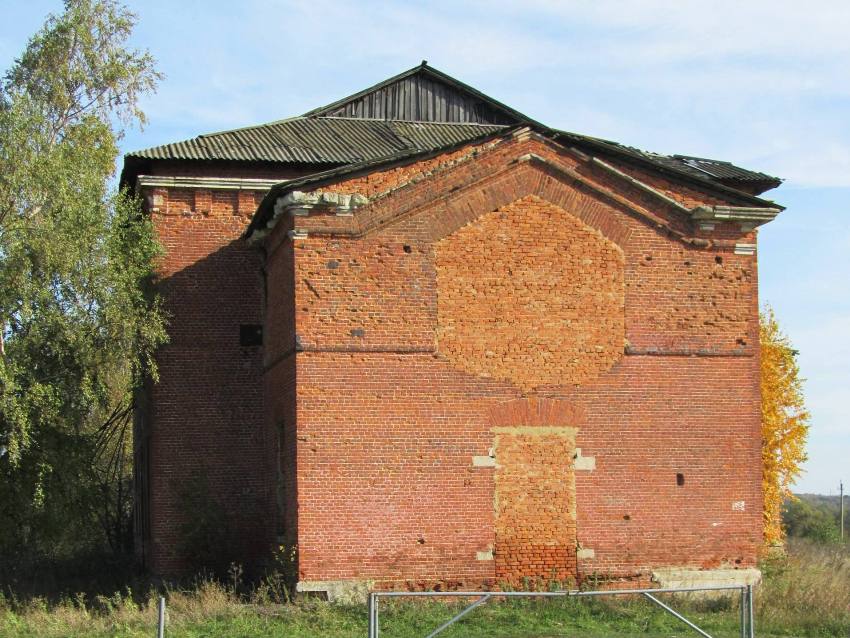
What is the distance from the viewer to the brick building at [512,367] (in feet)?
60.3

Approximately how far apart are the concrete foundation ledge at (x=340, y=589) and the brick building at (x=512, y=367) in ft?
0.12

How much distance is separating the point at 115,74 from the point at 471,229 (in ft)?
38.2

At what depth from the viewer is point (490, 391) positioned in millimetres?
18828

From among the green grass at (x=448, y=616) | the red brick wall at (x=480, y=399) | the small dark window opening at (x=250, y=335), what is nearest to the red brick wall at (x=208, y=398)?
the small dark window opening at (x=250, y=335)

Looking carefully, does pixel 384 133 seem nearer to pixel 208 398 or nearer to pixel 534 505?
pixel 208 398

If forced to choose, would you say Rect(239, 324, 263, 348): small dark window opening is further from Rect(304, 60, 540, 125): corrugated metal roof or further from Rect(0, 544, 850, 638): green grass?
Rect(304, 60, 540, 125): corrugated metal roof

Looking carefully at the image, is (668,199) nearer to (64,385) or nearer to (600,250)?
(600,250)

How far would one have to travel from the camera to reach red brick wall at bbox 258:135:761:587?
18.3m

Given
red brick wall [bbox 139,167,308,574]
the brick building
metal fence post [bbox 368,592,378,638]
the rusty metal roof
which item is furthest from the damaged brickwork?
metal fence post [bbox 368,592,378,638]

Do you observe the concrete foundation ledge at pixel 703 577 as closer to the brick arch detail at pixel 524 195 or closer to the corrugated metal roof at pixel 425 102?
the brick arch detail at pixel 524 195

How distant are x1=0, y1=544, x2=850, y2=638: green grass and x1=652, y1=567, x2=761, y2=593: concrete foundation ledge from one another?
1.21 feet

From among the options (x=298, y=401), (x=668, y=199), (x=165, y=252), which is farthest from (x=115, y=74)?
(x=668, y=199)

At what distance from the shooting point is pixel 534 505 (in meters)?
18.7

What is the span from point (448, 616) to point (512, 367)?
13.7ft
